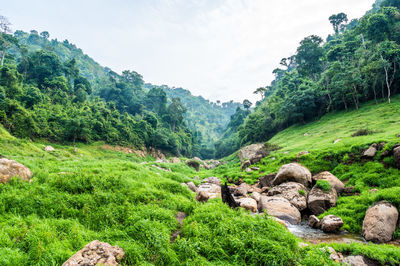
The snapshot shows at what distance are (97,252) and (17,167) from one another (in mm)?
7210

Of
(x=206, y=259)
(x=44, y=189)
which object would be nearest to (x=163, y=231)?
(x=206, y=259)

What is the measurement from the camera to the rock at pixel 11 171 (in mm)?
8078

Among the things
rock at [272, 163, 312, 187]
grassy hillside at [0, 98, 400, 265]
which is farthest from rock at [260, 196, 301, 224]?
rock at [272, 163, 312, 187]

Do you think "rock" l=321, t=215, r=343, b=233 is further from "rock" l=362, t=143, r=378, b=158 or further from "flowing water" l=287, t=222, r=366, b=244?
"rock" l=362, t=143, r=378, b=158

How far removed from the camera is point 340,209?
1055 cm

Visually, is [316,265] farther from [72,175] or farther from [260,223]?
[72,175]

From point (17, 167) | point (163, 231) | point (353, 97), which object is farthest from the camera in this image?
point (353, 97)

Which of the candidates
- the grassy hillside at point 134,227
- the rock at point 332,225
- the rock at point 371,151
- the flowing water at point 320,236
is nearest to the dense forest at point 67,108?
the grassy hillside at point 134,227

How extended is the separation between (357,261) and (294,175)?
31.1 feet

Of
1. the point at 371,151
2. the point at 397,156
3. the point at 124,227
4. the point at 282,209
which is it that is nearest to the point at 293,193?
the point at 282,209

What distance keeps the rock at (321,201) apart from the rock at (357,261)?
5924 mm

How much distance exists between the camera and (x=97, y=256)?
4.79m

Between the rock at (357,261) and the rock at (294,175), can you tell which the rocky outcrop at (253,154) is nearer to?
the rock at (294,175)

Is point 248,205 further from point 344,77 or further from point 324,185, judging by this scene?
point 344,77
